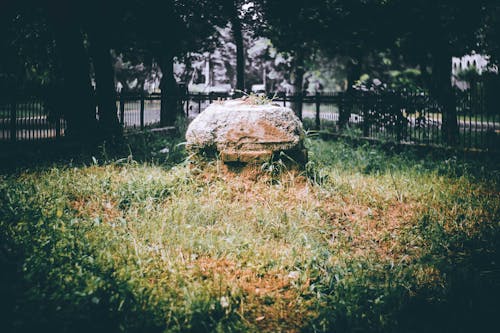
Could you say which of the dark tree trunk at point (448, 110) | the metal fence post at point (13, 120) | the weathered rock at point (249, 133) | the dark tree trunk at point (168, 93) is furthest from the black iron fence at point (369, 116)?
the weathered rock at point (249, 133)

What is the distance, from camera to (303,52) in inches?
620

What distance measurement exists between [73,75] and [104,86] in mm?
710

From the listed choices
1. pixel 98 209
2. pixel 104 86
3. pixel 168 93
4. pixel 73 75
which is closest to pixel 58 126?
pixel 73 75

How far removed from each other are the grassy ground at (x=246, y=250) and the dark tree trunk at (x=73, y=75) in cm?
236

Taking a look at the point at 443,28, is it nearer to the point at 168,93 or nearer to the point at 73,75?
the point at 168,93

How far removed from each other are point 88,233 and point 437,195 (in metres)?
4.61

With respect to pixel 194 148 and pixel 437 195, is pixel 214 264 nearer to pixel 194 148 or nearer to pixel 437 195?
pixel 194 148


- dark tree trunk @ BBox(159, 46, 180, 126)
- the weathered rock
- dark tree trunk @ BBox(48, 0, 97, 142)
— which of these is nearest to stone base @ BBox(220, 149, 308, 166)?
the weathered rock

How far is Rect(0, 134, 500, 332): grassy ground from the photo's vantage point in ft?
10.1

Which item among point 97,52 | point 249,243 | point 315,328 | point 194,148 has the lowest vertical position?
point 315,328

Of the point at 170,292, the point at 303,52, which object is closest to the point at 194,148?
the point at 170,292

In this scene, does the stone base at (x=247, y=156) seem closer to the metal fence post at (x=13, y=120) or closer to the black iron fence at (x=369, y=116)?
the black iron fence at (x=369, y=116)

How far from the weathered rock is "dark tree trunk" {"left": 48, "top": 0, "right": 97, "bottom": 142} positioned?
4.20m

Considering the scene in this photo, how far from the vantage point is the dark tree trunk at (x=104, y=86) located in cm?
970
